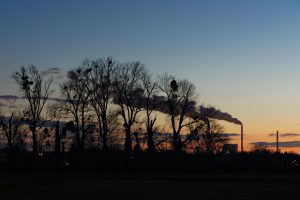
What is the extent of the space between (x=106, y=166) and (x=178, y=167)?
9621 mm

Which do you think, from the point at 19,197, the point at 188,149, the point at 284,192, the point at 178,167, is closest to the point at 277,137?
the point at 188,149

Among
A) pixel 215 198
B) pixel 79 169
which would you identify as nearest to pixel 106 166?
pixel 79 169

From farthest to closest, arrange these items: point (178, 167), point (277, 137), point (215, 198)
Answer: point (277, 137)
point (178, 167)
point (215, 198)

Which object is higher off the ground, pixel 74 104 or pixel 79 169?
pixel 74 104

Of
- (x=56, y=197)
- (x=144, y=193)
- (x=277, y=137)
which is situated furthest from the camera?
(x=277, y=137)

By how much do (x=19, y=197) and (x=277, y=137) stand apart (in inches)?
2955

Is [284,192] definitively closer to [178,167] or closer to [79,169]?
[178,167]

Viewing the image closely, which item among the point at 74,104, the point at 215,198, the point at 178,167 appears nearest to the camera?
the point at 215,198

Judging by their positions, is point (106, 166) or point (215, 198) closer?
point (215, 198)

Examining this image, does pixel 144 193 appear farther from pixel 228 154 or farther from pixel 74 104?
pixel 228 154

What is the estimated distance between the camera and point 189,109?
7650 centimetres

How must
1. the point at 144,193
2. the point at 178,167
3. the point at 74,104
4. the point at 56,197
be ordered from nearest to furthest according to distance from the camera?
the point at 56,197 < the point at 144,193 < the point at 178,167 < the point at 74,104

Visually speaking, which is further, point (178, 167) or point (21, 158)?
point (21, 158)

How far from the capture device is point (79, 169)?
229ft
